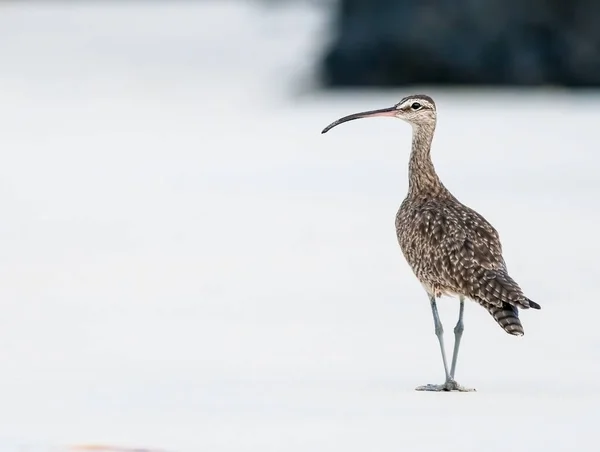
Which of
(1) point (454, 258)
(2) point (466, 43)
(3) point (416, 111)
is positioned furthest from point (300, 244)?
(2) point (466, 43)

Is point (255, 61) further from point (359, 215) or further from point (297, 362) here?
point (297, 362)

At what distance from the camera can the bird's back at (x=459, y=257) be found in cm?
737

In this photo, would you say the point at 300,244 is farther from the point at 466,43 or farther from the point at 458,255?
the point at 466,43

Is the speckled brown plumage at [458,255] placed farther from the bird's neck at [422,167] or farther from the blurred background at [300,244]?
the blurred background at [300,244]

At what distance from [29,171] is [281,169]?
8.36 ft

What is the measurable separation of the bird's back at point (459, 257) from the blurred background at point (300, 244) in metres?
0.42

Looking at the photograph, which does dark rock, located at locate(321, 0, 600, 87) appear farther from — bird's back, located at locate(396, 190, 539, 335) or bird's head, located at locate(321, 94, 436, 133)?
bird's back, located at locate(396, 190, 539, 335)

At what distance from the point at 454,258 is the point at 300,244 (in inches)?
187

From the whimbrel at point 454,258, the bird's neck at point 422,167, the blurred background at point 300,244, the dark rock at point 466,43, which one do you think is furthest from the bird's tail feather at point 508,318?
the dark rock at point 466,43

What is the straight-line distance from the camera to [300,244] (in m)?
12.4

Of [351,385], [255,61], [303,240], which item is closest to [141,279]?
[303,240]

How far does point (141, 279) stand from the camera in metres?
11.2

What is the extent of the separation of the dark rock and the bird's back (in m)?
17.1

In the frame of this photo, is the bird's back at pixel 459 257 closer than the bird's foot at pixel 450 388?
Yes
